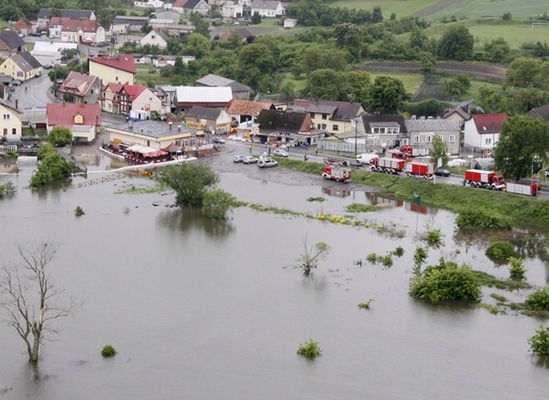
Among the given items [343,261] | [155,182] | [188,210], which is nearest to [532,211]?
[343,261]

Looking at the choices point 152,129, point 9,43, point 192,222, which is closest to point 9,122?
point 152,129

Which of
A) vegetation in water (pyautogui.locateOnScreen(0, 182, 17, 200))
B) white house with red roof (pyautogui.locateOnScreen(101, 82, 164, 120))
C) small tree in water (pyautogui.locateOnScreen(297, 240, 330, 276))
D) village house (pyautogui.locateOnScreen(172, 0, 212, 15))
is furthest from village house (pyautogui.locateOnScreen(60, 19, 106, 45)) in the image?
small tree in water (pyautogui.locateOnScreen(297, 240, 330, 276))

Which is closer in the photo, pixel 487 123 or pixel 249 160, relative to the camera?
pixel 249 160

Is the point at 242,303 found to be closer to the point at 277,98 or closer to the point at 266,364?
the point at 266,364

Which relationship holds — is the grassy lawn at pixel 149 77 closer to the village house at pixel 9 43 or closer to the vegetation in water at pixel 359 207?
the village house at pixel 9 43

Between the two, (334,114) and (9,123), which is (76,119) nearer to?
(9,123)

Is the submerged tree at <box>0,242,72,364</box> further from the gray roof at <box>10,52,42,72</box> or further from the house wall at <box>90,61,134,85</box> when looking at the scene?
the gray roof at <box>10,52,42,72</box>
